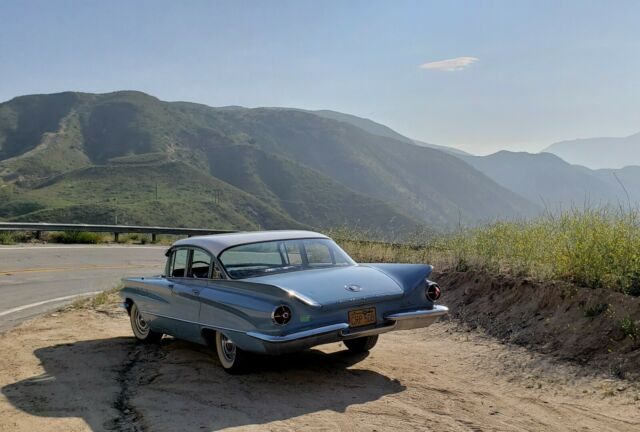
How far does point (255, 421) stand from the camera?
4.96 m

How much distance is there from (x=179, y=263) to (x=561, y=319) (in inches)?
178

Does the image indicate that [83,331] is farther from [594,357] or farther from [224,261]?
[594,357]

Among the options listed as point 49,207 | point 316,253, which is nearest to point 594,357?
point 316,253

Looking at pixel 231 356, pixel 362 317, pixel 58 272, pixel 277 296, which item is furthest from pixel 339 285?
pixel 58 272

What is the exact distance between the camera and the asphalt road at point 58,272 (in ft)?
37.6

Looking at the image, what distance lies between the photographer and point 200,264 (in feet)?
Result: 22.7

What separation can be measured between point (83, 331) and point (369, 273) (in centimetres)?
477

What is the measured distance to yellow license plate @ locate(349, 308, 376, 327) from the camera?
5812 mm

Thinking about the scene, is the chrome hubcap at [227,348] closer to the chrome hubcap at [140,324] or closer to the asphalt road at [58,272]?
the chrome hubcap at [140,324]

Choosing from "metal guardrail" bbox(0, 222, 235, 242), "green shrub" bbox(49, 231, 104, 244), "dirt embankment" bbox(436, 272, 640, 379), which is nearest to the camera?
"dirt embankment" bbox(436, 272, 640, 379)

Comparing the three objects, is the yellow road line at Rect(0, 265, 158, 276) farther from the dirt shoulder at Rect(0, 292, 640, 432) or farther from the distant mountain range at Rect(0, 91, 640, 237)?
the distant mountain range at Rect(0, 91, 640, 237)

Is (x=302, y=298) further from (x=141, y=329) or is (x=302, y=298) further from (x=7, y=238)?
(x=7, y=238)

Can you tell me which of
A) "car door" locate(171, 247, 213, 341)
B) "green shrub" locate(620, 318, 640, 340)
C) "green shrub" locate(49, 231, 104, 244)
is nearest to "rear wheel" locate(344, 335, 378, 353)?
"car door" locate(171, 247, 213, 341)

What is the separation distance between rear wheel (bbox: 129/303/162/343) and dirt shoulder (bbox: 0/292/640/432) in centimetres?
16
